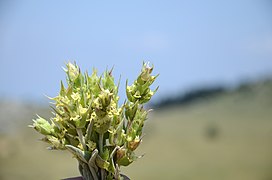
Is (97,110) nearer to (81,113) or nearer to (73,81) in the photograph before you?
(81,113)

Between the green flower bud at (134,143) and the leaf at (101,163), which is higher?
the green flower bud at (134,143)

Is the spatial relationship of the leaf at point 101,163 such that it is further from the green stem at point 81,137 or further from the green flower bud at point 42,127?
the green flower bud at point 42,127

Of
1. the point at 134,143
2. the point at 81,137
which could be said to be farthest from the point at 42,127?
the point at 134,143

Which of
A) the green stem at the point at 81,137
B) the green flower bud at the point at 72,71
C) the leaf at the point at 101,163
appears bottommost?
the leaf at the point at 101,163

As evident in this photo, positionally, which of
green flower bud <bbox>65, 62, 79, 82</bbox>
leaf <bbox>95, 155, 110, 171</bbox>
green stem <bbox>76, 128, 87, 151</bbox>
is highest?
green flower bud <bbox>65, 62, 79, 82</bbox>

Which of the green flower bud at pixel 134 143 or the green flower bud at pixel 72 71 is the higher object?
the green flower bud at pixel 72 71

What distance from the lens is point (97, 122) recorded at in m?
1.23

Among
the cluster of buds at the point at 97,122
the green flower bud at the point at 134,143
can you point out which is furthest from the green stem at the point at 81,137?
the green flower bud at the point at 134,143

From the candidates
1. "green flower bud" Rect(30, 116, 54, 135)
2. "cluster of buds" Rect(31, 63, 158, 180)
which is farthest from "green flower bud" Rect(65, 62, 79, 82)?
"green flower bud" Rect(30, 116, 54, 135)

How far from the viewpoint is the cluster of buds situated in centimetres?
125

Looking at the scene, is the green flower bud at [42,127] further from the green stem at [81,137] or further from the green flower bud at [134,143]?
the green flower bud at [134,143]

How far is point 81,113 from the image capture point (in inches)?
48.9

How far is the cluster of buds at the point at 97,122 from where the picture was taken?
1245 mm

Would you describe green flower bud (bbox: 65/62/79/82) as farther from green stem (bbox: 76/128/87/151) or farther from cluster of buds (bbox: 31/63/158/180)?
green stem (bbox: 76/128/87/151)
